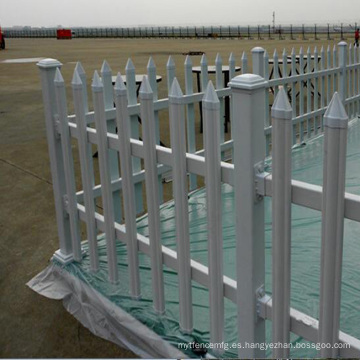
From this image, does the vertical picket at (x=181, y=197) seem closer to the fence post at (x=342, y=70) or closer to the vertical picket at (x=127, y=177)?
the vertical picket at (x=127, y=177)

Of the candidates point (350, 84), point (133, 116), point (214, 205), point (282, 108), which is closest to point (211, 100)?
point (282, 108)

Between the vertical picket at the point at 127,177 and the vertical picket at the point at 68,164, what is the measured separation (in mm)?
498

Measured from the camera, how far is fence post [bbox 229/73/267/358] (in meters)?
1.53

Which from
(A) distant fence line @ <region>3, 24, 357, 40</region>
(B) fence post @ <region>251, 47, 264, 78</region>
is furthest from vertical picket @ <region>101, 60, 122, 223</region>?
(A) distant fence line @ <region>3, 24, 357, 40</region>

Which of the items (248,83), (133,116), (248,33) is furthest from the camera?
(248,33)

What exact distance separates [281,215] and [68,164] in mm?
1490

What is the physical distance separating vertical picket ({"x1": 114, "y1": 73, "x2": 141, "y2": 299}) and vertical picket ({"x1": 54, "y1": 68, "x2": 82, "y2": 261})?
498 millimetres

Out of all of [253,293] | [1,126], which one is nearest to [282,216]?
[253,293]

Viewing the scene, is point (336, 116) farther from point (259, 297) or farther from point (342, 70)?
point (342, 70)

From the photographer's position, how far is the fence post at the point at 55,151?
2.53 m

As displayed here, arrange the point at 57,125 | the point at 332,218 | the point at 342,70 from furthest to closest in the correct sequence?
the point at 342,70, the point at 57,125, the point at 332,218

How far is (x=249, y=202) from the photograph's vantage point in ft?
5.33

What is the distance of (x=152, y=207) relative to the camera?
2.07 metres

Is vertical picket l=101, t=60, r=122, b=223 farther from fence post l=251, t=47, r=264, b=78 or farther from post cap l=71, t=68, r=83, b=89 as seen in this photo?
fence post l=251, t=47, r=264, b=78
